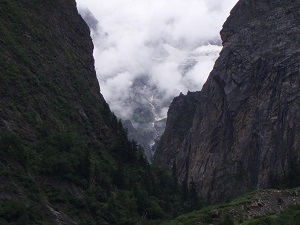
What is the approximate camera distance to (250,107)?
137625mm

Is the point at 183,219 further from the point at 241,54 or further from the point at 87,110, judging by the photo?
the point at 241,54

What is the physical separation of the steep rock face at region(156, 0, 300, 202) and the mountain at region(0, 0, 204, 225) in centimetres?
1914

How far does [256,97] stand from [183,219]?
263 ft

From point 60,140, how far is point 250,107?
7057 centimetres

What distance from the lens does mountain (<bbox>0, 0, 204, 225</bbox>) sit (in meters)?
61.8

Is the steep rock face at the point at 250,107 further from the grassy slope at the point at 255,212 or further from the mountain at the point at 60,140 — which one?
the grassy slope at the point at 255,212

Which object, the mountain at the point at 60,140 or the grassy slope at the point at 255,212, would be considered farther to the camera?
the mountain at the point at 60,140

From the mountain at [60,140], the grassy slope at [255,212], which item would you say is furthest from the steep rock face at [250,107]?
the grassy slope at [255,212]

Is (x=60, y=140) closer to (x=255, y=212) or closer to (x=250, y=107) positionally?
(x=255, y=212)

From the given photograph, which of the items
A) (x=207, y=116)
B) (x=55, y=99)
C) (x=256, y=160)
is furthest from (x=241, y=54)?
(x=55, y=99)

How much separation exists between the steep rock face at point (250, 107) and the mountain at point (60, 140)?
19.1m

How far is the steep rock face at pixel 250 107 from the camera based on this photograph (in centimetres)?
12606

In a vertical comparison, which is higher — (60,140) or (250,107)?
(250,107)

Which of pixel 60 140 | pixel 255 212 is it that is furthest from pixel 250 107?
pixel 255 212
